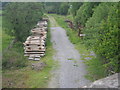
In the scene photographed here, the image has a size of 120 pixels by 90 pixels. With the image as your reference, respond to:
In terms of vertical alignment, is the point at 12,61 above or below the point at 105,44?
below

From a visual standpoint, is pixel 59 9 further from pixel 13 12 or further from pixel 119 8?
pixel 119 8

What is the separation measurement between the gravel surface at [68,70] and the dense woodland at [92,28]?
3.72 ft

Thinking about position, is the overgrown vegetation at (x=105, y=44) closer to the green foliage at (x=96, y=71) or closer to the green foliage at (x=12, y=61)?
the green foliage at (x=96, y=71)

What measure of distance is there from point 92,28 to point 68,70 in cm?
367

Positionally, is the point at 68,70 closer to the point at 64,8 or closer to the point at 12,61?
the point at 12,61

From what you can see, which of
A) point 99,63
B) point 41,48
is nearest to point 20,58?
point 41,48

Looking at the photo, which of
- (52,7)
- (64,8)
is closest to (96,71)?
(64,8)

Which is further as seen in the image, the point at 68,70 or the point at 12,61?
the point at 12,61

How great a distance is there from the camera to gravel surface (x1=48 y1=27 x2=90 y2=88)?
1285cm

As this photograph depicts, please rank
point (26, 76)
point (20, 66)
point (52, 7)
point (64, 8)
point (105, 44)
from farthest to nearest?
point (52, 7) < point (64, 8) < point (20, 66) < point (26, 76) < point (105, 44)

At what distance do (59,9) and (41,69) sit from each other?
46.0 meters

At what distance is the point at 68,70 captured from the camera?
603 inches

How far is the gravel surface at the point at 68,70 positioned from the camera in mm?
12852

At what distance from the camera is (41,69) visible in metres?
15.4
